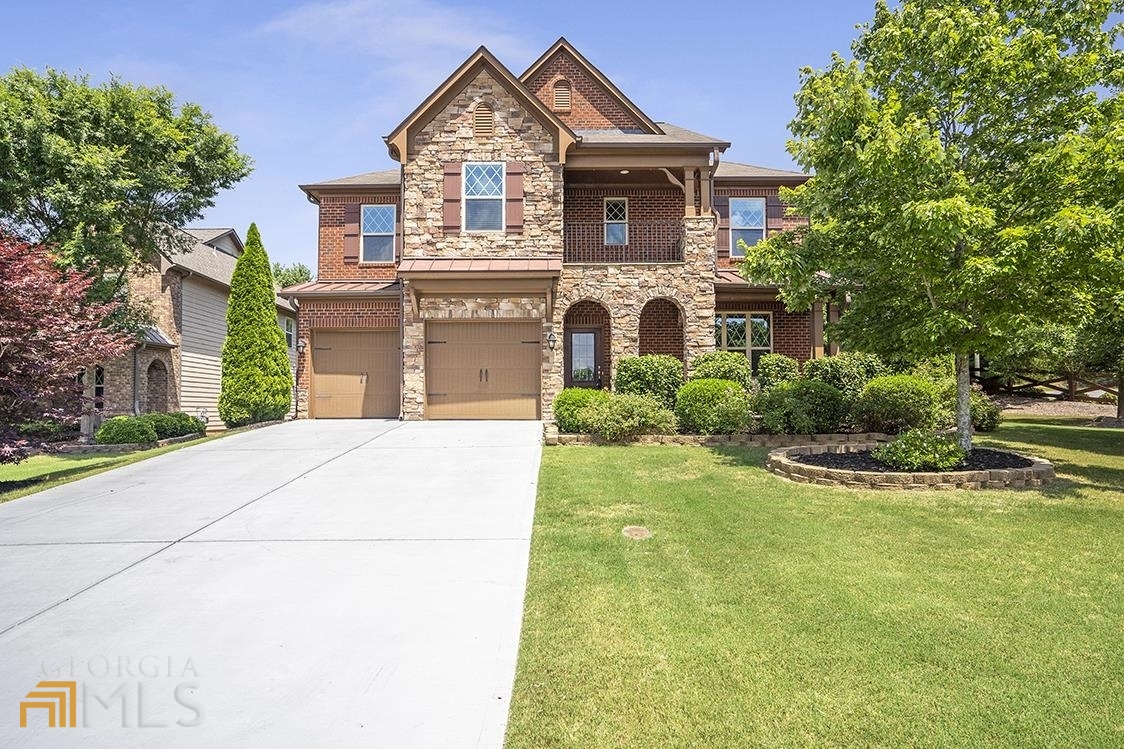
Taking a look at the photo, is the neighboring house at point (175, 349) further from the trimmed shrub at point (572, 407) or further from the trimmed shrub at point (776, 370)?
the trimmed shrub at point (776, 370)

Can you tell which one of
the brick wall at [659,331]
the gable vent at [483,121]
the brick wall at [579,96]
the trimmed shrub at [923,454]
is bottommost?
the trimmed shrub at [923,454]

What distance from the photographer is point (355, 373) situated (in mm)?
16172

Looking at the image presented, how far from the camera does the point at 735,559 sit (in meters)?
5.04

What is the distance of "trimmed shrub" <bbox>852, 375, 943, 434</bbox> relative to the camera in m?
11.6

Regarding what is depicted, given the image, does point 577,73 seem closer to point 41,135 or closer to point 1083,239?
point 41,135

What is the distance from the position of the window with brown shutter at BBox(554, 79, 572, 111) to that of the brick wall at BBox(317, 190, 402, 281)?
576 centimetres

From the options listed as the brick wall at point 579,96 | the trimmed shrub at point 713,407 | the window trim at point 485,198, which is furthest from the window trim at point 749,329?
the window trim at point 485,198

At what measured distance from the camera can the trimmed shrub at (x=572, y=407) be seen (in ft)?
39.7

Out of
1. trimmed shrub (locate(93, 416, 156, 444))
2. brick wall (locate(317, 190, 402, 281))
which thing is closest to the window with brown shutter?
brick wall (locate(317, 190, 402, 281))

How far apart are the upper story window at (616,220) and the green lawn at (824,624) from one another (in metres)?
10.7

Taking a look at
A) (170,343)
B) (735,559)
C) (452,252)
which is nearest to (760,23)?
(452,252)

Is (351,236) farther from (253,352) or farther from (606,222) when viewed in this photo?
(606,222)

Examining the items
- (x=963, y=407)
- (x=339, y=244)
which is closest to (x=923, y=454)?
(x=963, y=407)

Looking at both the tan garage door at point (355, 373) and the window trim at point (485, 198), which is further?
the tan garage door at point (355, 373)
